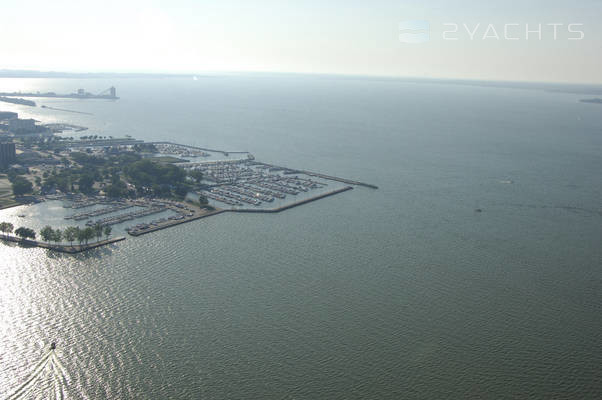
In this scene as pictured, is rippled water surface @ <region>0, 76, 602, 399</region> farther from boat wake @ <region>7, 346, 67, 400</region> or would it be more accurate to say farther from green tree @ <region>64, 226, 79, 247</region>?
green tree @ <region>64, 226, 79, 247</region>

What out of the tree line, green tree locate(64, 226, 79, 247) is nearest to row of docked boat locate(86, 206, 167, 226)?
the tree line

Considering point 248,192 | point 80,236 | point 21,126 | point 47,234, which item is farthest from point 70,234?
point 21,126

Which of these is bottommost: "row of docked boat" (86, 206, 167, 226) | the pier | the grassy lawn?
the pier

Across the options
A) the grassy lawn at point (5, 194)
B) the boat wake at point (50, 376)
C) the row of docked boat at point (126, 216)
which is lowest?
the boat wake at point (50, 376)

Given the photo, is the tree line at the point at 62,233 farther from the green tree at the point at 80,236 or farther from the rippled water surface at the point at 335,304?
the rippled water surface at the point at 335,304

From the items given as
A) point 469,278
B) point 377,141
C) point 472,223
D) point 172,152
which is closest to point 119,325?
point 469,278

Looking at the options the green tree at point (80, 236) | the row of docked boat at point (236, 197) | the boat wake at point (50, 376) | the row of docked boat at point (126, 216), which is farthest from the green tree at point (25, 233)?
the row of docked boat at point (236, 197)

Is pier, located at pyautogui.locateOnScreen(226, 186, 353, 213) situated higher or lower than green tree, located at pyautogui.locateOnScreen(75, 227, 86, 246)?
lower

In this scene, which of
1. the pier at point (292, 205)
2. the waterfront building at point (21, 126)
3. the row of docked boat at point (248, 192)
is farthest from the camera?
the waterfront building at point (21, 126)

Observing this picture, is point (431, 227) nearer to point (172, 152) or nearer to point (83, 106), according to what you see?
point (172, 152)

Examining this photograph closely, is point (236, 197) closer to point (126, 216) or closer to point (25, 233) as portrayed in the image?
point (126, 216)

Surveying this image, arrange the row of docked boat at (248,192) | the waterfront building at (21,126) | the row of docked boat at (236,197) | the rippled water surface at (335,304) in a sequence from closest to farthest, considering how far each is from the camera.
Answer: the rippled water surface at (335,304)
the row of docked boat at (236,197)
the row of docked boat at (248,192)
the waterfront building at (21,126)
